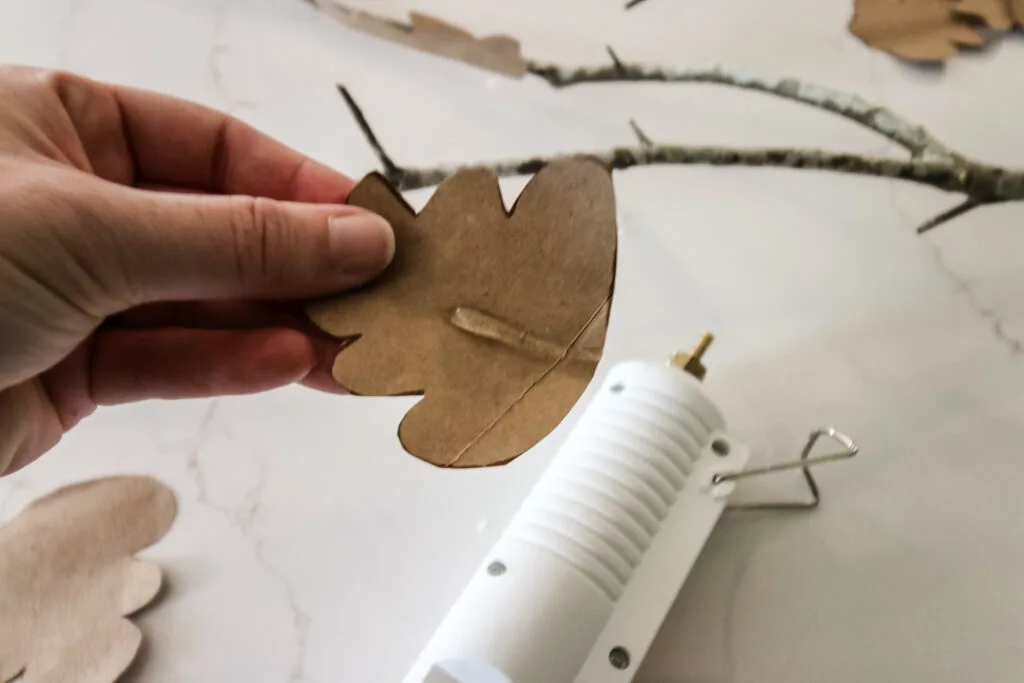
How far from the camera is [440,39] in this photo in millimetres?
712

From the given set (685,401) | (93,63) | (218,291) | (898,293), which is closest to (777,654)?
(685,401)

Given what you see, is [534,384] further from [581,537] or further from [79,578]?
[79,578]

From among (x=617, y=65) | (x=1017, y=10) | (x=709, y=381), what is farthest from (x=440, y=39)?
(x=1017, y=10)

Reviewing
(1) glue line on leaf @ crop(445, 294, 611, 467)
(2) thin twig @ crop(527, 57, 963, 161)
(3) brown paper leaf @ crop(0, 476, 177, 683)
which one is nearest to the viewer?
(1) glue line on leaf @ crop(445, 294, 611, 467)

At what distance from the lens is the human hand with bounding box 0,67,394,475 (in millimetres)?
354

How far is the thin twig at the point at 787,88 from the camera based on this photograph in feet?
2.04

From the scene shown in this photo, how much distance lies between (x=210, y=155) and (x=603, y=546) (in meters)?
0.35

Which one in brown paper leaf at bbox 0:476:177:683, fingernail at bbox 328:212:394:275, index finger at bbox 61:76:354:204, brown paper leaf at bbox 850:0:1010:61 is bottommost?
brown paper leaf at bbox 0:476:177:683

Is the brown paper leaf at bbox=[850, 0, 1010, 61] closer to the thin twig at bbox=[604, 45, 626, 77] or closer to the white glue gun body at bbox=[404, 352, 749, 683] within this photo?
the thin twig at bbox=[604, 45, 626, 77]

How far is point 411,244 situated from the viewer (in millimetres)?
363

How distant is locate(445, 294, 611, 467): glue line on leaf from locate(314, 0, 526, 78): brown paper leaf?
1.38 feet

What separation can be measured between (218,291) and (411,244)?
0.10 m

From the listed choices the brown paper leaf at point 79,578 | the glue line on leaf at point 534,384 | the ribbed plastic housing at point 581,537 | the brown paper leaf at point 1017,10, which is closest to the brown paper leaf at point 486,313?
the glue line on leaf at point 534,384

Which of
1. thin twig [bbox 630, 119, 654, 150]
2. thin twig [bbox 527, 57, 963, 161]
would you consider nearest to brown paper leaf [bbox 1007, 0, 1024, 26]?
thin twig [bbox 527, 57, 963, 161]
